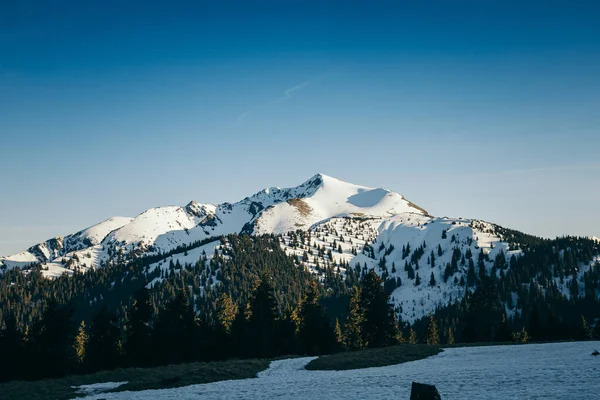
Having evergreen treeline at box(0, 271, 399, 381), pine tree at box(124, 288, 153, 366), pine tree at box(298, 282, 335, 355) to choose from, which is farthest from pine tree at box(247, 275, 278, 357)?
pine tree at box(124, 288, 153, 366)

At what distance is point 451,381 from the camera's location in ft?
90.8

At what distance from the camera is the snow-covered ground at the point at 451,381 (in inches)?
922

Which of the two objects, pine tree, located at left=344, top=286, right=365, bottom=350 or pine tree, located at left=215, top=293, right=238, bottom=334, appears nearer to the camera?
pine tree, located at left=215, top=293, right=238, bottom=334

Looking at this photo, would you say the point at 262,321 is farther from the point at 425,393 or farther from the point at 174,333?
the point at 425,393

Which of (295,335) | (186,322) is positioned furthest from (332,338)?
(186,322)

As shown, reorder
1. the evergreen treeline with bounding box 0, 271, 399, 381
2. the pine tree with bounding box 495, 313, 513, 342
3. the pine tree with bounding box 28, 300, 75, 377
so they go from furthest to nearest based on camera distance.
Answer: the pine tree with bounding box 495, 313, 513, 342, the evergreen treeline with bounding box 0, 271, 399, 381, the pine tree with bounding box 28, 300, 75, 377

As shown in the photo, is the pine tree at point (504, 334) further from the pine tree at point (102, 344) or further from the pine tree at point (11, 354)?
the pine tree at point (11, 354)

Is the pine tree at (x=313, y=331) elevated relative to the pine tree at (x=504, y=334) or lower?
elevated

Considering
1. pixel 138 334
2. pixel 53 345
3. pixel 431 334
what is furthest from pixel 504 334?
pixel 53 345

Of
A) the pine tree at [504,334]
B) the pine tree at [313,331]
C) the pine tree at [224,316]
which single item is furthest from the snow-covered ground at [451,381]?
the pine tree at [504,334]

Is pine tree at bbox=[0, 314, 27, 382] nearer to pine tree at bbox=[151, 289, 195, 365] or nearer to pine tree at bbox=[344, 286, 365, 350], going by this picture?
pine tree at bbox=[151, 289, 195, 365]

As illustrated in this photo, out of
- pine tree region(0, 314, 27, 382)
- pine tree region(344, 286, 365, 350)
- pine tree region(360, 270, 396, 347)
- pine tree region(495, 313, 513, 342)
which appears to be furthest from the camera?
pine tree region(495, 313, 513, 342)

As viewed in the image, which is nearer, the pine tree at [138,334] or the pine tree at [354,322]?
the pine tree at [138,334]

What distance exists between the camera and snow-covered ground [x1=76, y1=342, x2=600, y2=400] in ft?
76.8
